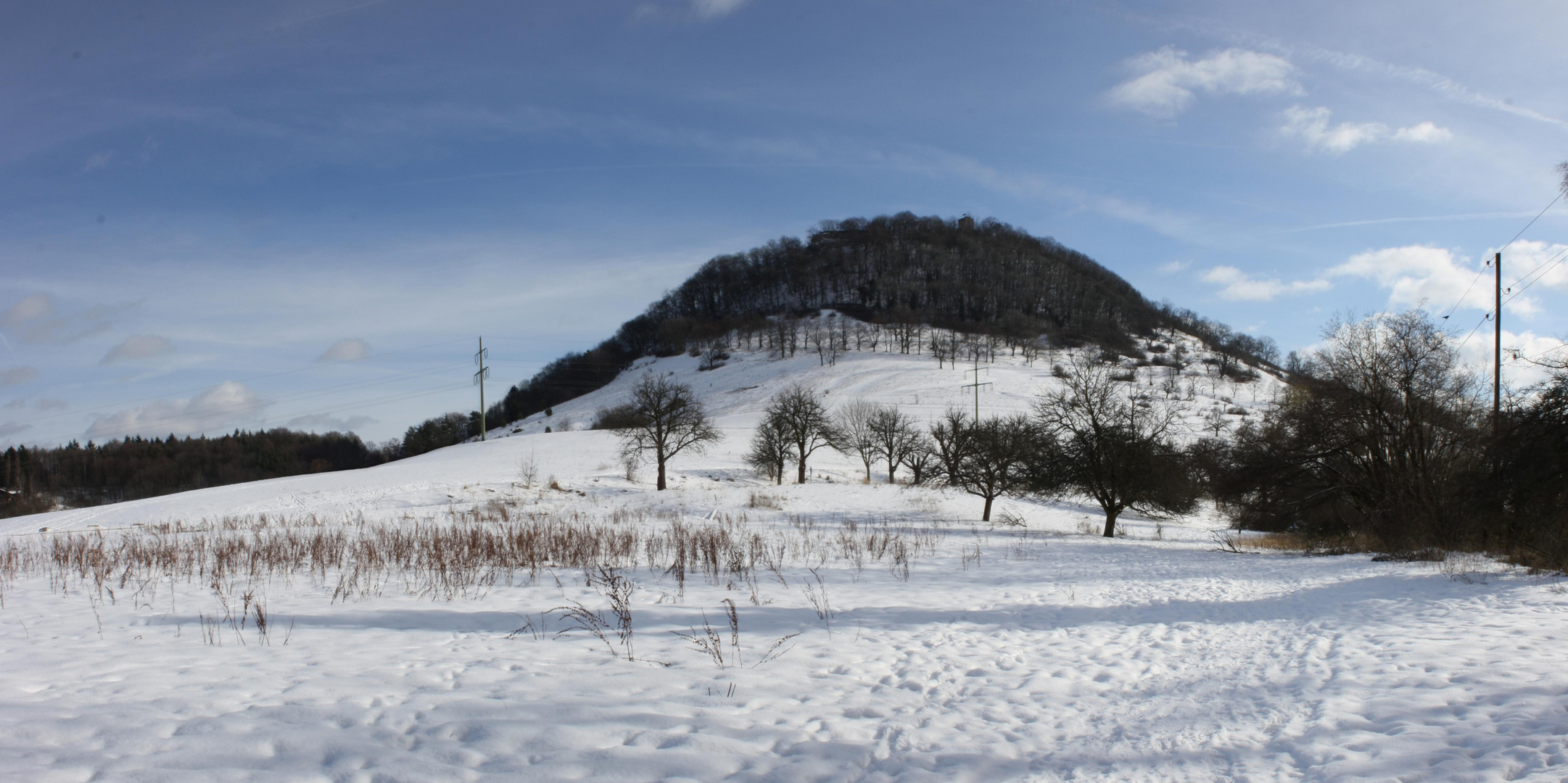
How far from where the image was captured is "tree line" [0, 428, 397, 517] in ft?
247

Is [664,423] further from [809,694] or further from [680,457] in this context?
[809,694]

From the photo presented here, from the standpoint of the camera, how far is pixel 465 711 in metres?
5.07

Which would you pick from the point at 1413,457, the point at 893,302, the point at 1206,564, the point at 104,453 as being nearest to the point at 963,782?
the point at 1206,564

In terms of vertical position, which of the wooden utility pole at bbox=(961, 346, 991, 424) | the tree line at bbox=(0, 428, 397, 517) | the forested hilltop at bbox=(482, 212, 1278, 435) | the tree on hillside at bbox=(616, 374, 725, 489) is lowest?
the tree line at bbox=(0, 428, 397, 517)

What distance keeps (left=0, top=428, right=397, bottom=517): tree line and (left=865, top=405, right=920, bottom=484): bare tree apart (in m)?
61.7

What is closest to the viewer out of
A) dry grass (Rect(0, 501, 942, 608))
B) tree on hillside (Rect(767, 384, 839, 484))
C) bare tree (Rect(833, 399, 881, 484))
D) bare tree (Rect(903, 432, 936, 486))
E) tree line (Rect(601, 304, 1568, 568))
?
dry grass (Rect(0, 501, 942, 608))

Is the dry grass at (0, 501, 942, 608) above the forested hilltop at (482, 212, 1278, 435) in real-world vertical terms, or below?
below

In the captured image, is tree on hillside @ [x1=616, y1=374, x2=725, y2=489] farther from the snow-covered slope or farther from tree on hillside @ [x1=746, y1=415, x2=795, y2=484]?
tree on hillside @ [x1=746, y1=415, x2=795, y2=484]

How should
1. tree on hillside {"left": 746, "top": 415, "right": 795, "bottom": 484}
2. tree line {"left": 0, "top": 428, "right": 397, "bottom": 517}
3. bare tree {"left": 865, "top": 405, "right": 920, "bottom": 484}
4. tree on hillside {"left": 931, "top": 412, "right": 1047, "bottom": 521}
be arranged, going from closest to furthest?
tree on hillside {"left": 931, "top": 412, "right": 1047, "bottom": 521}
tree on hillside {"left": 746, "top": 415, "right": 795, "bottom": 484}
bare tree {"left": 865, "top": 405, "right": 920, "bottom": 484}
tree line {"left": 0, "top": 428, "right": 397, "bottom": 517}

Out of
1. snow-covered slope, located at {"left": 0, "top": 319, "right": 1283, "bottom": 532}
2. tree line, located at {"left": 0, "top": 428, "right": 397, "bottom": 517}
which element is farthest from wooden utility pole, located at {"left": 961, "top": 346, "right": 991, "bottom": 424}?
tree line, located at {"left": 0, "top": 428, "right": 397, "bottom": 517}

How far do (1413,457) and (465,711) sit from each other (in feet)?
81.5

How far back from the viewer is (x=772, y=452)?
4841 cm

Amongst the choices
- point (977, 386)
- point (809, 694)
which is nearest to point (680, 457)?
point (977, 386)

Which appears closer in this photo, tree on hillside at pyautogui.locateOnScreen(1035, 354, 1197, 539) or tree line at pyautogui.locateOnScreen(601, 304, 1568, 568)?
tree line at pyautogui.locateOnScreen(601, 304, 1568, 568)
